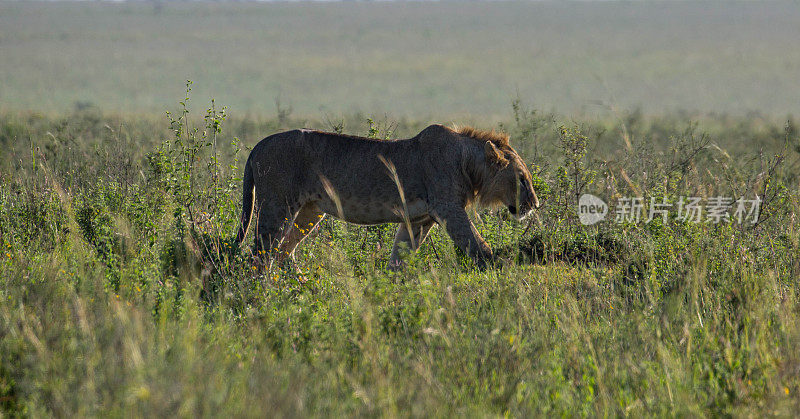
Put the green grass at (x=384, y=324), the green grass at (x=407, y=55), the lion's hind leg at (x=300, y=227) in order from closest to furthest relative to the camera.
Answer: the green grass at (x=384, y=324) → the lion's hind leg at (x=300, y=227) → the green grass at (x=407, y=55)

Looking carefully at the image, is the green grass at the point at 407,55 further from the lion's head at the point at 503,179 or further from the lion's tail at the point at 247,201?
the lion's head at the point at 503,179

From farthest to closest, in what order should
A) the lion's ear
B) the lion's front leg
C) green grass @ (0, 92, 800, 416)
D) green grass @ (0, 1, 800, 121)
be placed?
green grass @ (0, 1, 800, 121) < the lion's ear < the lion's front leg < green grass @ (0, 92, 800, 416)

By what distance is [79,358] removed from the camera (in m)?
4.38

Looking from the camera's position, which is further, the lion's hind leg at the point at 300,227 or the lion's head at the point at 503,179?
the lion's hind leg at the point at 300,227

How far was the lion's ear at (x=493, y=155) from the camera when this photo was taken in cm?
756

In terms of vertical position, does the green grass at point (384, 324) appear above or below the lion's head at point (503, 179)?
below

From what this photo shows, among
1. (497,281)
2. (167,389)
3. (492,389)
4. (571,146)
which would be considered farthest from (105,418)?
(571,146)

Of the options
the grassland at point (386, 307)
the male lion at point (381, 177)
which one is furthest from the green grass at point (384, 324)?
the male lion at point (381, 177)

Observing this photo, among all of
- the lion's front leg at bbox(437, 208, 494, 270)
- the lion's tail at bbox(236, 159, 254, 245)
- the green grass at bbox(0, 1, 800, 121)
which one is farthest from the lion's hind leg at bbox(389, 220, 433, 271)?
the green grass at bbox(0, 1, 800, 121)

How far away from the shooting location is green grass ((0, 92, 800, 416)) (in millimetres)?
4070

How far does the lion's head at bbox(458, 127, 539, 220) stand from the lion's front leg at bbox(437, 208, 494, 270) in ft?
1.55

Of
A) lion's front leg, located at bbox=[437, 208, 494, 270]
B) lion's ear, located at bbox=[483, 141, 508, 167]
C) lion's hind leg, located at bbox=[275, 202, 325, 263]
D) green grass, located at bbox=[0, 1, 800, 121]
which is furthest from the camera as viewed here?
green grass, located at bbox=[0, 1, 800, 121]

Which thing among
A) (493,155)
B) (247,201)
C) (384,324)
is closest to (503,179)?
(493,155)

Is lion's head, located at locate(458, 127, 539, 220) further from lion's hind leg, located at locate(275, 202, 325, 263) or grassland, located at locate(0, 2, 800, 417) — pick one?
lion's hind leg, located at locate(275, 202, 325, 263)
